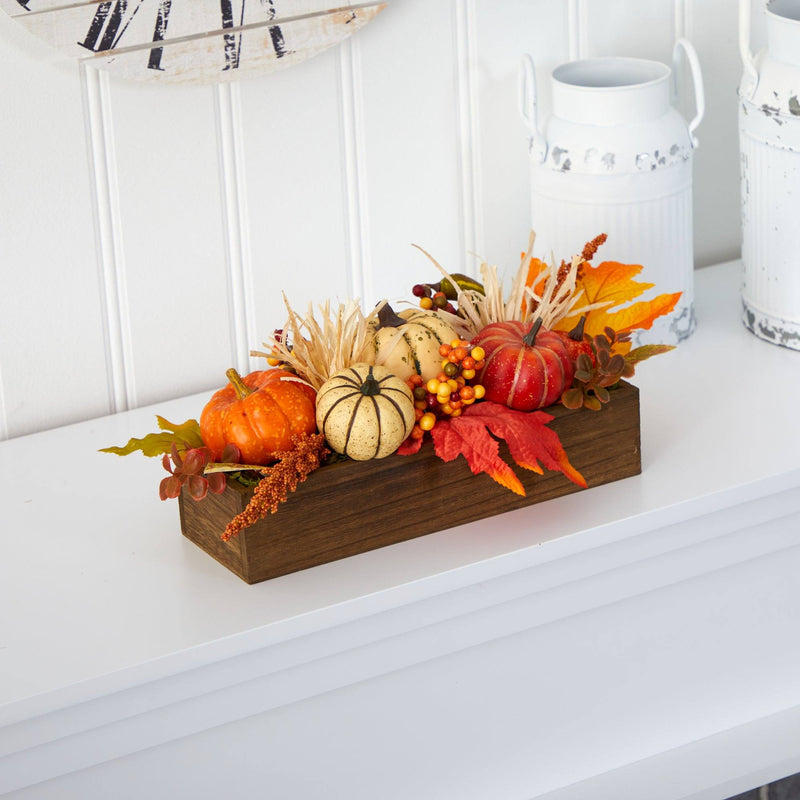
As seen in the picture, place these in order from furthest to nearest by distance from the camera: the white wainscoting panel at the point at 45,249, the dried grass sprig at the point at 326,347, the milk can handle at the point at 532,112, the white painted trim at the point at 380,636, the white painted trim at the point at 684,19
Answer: the white painted trim at the point at 684,19 < the milk can handle at the point at 532,112 < the white wainscoting panel at the point at 45,249 < the dried grass sprig at the point at 326,347 < the white painted trim at the point at 380,636

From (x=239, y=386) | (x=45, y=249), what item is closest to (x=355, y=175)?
(x=45, y=249)

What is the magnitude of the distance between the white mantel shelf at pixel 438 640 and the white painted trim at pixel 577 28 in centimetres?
34

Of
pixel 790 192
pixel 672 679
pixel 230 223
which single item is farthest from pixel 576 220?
pixel 672 679

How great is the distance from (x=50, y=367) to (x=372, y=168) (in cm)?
34

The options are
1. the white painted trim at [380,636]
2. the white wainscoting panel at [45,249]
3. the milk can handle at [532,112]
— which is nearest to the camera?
the white painted trim at [380,636]

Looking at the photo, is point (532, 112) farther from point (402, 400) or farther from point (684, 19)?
point (402, 400)

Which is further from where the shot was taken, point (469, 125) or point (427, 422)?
point (469, 125)

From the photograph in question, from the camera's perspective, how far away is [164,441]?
0.87 metres

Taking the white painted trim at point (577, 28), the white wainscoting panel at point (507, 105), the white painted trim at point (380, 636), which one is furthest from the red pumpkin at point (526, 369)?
the white painted trim at point (577, 28)

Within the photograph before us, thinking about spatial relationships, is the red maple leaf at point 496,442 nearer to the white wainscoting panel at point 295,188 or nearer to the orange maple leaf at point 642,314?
the orange maple leaf at point 642,314

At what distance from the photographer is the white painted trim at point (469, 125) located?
1.18 metres

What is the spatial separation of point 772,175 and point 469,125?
28 cm

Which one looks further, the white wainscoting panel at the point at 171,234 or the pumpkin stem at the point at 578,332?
the white wainscoting panel at the point at 171,234

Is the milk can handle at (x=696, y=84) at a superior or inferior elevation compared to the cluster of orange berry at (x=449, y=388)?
superior
